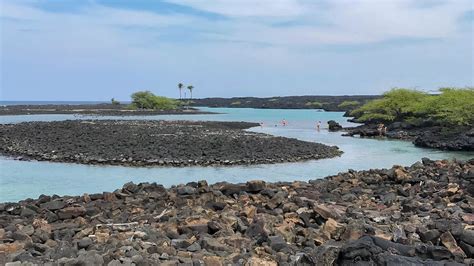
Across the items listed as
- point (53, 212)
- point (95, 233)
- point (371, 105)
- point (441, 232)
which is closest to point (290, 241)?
point (441, 232)

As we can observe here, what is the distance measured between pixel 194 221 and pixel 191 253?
64.7 inches

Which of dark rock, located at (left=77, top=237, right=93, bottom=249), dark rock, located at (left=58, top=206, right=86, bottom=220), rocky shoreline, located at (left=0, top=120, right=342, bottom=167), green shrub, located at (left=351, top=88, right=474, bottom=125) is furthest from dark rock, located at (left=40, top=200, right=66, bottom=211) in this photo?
green shrub, located at (left=351, top=88, right=474, bottom=125)

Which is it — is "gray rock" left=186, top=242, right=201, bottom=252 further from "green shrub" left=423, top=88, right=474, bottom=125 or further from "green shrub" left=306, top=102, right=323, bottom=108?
"green shrub" left=306, top=102, right=323, bottom=108

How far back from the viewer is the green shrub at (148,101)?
107 meters

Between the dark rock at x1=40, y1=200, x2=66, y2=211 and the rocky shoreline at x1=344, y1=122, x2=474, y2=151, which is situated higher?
the dark rock at x1=40, y1=200, x2=66, y2=211

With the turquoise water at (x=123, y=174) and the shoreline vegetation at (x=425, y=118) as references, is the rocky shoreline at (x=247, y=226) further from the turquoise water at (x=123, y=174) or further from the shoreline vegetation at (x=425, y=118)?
the shoreline vegetation at (x=425, y=118)

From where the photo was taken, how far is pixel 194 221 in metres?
8.06

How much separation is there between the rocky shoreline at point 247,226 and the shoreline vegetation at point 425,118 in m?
27.4

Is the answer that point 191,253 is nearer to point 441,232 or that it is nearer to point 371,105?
point 441,232

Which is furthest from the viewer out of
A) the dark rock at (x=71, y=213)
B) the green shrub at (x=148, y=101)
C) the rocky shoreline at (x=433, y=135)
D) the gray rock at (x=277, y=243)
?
the green shrub at (x=148, y=101)

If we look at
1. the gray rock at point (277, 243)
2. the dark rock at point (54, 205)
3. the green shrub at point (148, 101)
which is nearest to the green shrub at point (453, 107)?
the dark rock at point (54, 205)

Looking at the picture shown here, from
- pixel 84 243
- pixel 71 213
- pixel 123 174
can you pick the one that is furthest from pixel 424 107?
pixel 84 243

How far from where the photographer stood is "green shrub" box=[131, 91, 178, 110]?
107 metres

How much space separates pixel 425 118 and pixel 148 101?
67605 mm
